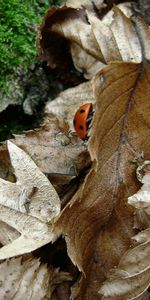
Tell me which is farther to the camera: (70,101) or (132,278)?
(70,101)

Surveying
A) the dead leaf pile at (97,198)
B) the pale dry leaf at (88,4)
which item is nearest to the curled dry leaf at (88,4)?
the pale dry leaf at (88,4)

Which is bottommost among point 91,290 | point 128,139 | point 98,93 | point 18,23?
point 91,290


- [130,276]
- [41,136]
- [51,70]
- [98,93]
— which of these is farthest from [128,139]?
[51,70]

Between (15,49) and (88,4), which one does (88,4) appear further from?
(15,49)

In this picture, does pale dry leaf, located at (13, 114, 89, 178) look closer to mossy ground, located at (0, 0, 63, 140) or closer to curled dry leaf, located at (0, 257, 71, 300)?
mossy ground, located at (0, 0, 63, 140)

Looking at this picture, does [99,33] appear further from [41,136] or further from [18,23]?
[41,136]

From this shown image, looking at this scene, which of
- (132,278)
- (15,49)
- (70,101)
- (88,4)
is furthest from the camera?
(88,4)

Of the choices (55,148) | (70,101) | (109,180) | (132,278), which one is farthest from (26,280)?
(70,101)
